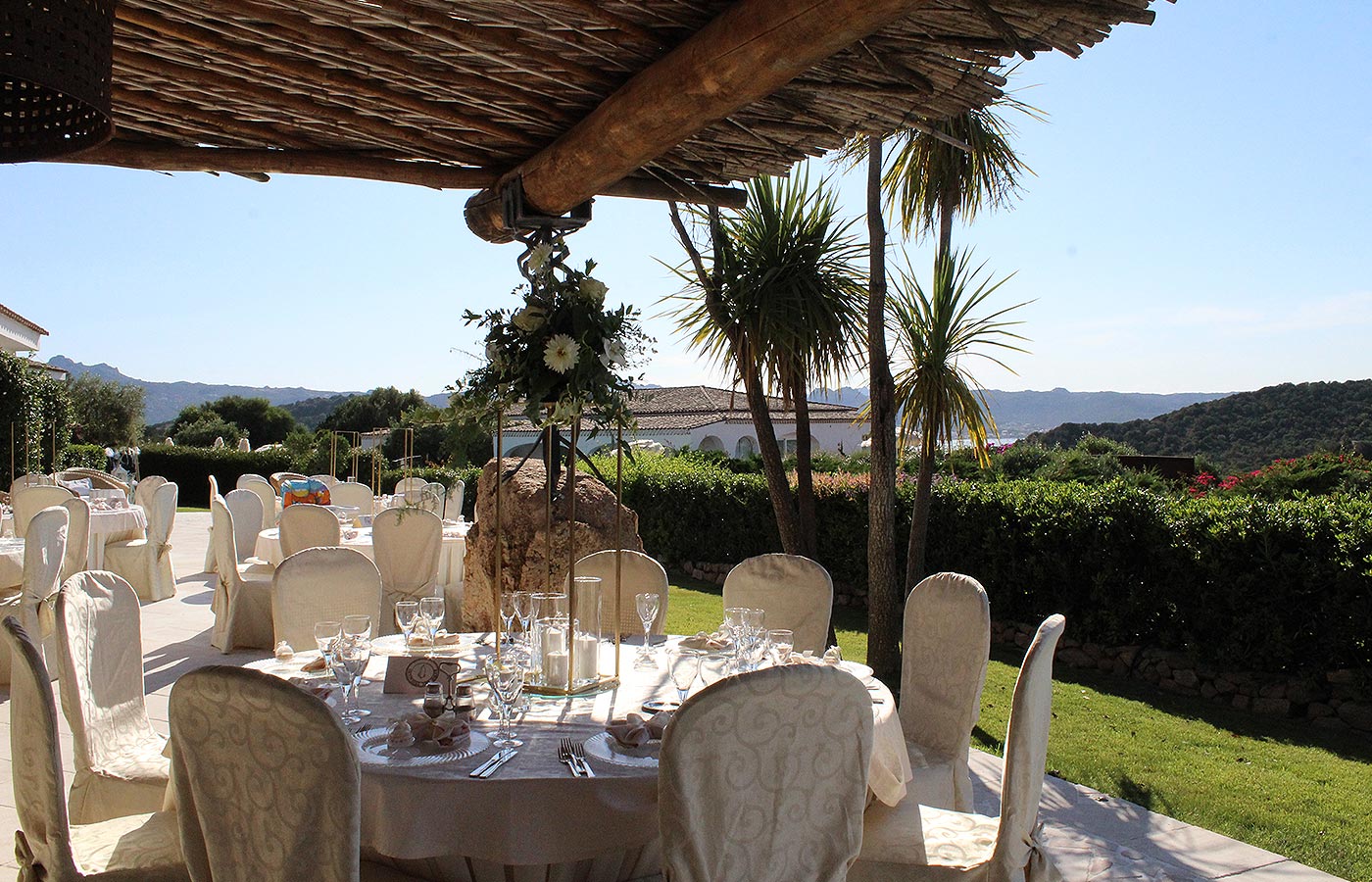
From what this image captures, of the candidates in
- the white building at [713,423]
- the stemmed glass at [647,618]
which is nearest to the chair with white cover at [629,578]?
the stemmed glass at [647,618]

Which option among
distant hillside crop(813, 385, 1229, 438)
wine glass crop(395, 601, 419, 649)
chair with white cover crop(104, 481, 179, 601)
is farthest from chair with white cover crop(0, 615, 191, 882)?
distant hillside crop(813, 385, 1229, 438)

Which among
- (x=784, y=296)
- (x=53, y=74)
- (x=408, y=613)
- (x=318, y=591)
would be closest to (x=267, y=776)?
(x=408, y=613)

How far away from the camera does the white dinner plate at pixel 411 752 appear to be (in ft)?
7.61

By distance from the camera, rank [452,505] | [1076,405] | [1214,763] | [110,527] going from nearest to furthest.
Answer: [1214,763], [110,527], [452,505], [1076,405]

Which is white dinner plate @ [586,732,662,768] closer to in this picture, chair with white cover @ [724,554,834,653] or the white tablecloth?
chair with white cover @ [724,554,834,653]

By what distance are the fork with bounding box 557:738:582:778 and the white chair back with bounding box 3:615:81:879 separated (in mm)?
1112

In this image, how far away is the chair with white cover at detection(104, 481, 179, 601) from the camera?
8.64 m

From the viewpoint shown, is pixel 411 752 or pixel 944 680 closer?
pixel 411 752

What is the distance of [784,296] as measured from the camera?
20.3ft

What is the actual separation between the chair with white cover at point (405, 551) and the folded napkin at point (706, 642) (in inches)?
143

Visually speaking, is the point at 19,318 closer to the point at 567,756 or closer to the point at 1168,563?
the point at 1168,563

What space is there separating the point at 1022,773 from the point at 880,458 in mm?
3590

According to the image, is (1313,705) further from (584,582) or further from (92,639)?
(92,639)

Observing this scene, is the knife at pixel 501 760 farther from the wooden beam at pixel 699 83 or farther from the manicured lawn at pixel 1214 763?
the manicured lawn at pixel 1214 763
